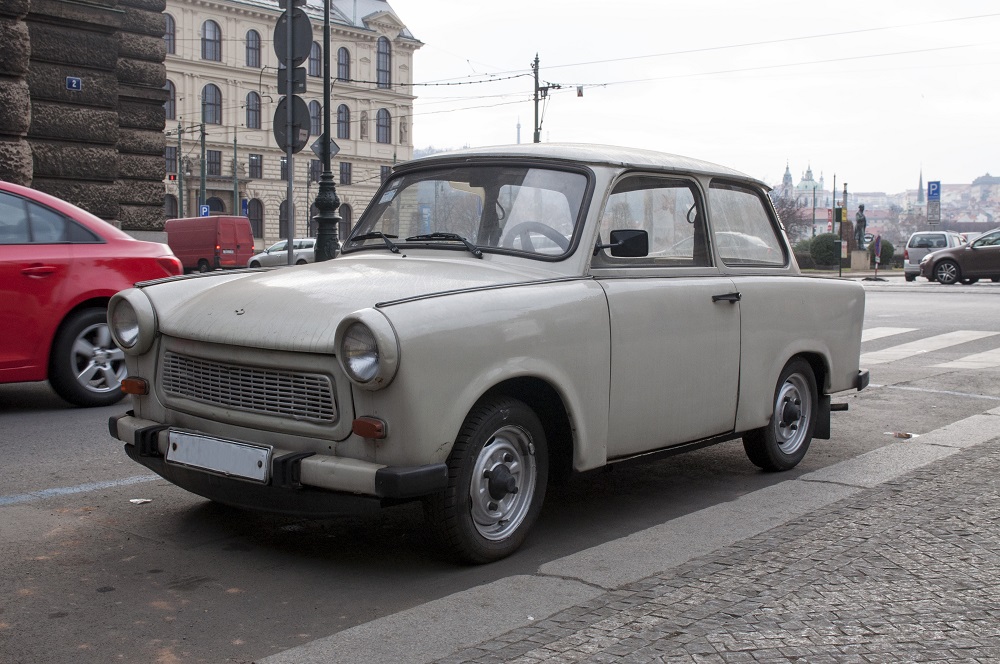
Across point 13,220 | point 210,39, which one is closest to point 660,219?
point 13,220

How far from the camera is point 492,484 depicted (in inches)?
165

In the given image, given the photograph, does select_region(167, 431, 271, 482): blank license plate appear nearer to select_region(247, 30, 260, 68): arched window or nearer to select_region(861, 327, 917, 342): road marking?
select_region(861, 327, 917, 342): road marking

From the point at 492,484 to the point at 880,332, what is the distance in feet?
40.2

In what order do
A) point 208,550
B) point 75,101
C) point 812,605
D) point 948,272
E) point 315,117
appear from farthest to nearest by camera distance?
point 315,117, point 948,272, point 75,101, point 208,550, point 812,605

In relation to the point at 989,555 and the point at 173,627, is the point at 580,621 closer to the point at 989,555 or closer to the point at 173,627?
the point at 173,627

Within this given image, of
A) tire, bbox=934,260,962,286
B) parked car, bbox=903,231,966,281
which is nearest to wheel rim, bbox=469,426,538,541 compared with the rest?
tire, bbox=934,260,962,286

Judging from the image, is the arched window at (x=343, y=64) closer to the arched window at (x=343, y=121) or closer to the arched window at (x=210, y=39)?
the arched window at (x=343, y=121)

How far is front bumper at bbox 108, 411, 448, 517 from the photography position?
12.4ft

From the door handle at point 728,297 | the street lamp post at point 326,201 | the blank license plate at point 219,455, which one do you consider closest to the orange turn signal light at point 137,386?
the blank license plate at point 219,455

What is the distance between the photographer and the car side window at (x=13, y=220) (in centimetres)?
759

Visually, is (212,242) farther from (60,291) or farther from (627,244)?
(627,244)

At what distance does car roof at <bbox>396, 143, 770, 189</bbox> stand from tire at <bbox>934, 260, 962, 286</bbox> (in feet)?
94.3

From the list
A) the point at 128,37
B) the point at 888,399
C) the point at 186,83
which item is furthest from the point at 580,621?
the point at 186,83

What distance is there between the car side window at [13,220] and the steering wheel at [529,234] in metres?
4.24
